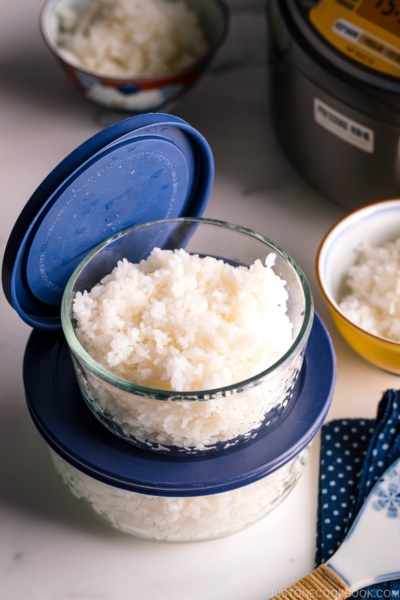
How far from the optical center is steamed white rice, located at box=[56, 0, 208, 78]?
1.30 meters

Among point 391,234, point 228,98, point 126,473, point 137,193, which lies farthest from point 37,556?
point 228,98

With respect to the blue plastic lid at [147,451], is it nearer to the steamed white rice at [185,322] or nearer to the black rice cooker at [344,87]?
the steamed white rice at [185,322]

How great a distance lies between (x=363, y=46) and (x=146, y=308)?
0.51 meters

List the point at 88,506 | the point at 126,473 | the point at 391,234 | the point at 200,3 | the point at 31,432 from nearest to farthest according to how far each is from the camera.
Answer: the point at 126,473
the point at 88,506
the point at 31,432
the point at 391,234
the point at 200,3

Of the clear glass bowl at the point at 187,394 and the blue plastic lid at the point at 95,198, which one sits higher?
the blue plastic lid at the point at 95,198

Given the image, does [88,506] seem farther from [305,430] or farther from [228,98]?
[228,98]

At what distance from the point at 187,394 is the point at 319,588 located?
25 cm

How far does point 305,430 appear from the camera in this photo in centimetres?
77

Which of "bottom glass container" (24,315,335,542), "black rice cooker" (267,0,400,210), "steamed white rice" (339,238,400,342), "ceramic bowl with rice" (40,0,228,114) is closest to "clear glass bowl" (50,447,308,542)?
"bottom glass container" (24,315,335,542)

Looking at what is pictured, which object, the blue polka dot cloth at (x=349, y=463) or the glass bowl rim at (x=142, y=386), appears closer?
the glass bowl rim at (x=142, y=386)

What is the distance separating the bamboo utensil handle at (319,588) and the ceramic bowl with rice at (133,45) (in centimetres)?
81

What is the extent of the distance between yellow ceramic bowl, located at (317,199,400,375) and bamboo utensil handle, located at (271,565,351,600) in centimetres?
28

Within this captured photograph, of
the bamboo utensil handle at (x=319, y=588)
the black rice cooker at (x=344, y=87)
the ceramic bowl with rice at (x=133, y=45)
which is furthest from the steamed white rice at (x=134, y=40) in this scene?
the bamboo utensil handle at (x=319, y=588)

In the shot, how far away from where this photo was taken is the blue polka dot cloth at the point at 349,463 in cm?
83
